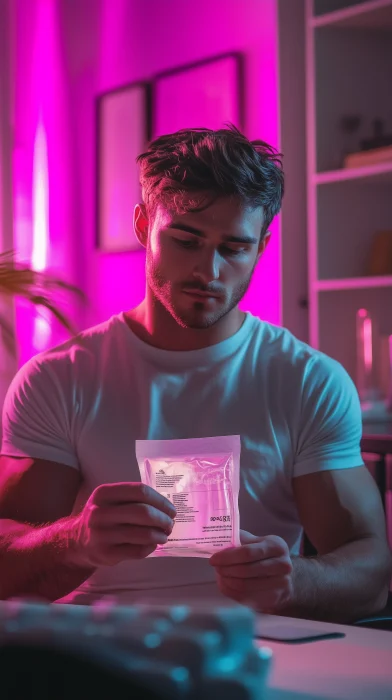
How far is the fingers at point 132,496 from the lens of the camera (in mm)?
984

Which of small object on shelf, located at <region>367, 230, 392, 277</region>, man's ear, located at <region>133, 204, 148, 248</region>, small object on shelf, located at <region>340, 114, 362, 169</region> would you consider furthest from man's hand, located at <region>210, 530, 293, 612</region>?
small object on shelf, located at <region>340, 114, 362, 169</region>

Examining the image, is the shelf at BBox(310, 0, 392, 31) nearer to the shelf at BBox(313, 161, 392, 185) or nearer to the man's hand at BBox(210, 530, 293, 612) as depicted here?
the shelf at BBox(313, 161, 392, 185)

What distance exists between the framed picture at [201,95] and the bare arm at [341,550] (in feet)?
6.67

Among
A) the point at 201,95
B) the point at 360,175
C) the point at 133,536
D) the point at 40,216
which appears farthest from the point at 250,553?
the point at 40,216

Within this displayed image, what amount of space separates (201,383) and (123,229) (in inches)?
91.6

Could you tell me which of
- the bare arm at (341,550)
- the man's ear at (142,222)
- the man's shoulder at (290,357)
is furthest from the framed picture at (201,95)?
the bare arm at (341,550)

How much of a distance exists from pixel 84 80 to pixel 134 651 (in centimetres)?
373

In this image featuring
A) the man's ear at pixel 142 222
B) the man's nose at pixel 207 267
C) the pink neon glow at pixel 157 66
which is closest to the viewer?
the man's nose at pixel 207 267

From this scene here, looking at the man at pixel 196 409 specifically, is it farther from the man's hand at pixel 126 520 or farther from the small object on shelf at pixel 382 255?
the small object on shelf at pixel 382 255

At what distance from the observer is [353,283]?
2600 millimetres

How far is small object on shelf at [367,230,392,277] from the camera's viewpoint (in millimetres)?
2629

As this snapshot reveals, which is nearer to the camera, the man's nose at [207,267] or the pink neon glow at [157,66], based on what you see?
the man's nose at [207,267]

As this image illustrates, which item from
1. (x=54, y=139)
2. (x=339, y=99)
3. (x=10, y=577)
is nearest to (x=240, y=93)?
(x=339, y=99)

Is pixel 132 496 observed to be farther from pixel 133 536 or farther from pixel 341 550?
pixel 341 550
